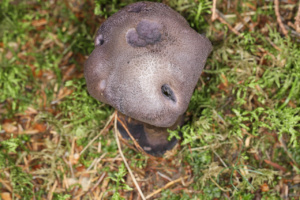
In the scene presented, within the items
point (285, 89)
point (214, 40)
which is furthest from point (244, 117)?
point (214, 40)

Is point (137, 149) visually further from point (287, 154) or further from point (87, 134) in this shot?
→ point (287, 154)

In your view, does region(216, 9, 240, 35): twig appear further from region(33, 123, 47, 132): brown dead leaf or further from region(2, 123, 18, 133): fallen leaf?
region(2, 123, 18, 133): fallen leaf

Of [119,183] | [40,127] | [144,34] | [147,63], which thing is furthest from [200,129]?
[40,127]

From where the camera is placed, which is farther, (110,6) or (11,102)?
(11,102)

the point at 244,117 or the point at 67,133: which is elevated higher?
the point at 244,117

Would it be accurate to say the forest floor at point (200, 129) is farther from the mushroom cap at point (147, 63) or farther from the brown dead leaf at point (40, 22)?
the mushroom cap at point (147, 63)

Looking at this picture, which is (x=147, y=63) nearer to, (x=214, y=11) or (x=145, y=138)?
(x=145, y=138)

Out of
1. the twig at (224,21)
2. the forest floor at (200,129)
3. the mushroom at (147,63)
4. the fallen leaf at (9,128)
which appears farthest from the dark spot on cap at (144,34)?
the fallen leaf at (9,128)

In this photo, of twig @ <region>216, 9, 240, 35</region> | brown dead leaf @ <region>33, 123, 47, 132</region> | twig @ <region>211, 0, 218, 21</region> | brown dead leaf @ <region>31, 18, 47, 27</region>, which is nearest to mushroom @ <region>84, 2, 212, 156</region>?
twig @ <region>211, 0, 218, 21</region>
